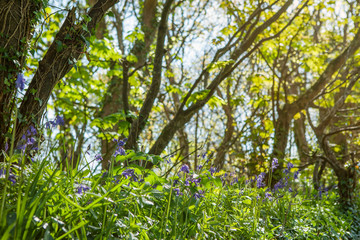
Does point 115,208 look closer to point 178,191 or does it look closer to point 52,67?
point 178,191

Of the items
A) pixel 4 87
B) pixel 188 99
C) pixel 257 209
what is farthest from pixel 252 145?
pixel 4 87

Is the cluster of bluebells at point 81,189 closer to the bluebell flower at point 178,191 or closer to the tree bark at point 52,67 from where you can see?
the bluebell flower at point 178,191

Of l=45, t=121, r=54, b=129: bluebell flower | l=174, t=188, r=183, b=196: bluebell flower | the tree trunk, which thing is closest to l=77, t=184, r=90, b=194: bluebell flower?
l=45, t=121, r=54, b=129: bluebell flower

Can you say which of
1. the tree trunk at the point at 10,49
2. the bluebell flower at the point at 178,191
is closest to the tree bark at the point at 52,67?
the tree trunk at the point at 10,49

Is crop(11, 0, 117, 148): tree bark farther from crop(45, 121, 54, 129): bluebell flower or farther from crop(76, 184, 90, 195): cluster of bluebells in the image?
crop(76, 184, 90, 195): cluster of bluebells

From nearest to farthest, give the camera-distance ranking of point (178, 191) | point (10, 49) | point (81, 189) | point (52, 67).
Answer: point (81, 189) < point (178, 191) < point (10, 49) < point (52, 67)

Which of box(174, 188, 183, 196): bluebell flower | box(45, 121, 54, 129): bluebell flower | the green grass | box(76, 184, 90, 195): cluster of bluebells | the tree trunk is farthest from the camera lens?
the tree trunk

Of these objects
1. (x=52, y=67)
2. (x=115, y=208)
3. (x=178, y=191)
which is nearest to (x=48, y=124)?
(x=115, y=208)

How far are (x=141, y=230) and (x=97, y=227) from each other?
9.5 inches

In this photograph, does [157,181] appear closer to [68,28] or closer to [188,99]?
[68,28]

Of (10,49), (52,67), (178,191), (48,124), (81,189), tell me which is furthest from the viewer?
(52,67)

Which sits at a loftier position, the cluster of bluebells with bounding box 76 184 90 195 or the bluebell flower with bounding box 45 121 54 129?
the bluebell flower with bounding box 45 121 54 129

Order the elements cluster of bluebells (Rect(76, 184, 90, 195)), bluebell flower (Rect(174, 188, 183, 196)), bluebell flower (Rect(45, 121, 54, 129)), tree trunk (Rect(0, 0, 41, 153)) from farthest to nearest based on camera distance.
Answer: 1. tree trunk (Rect(0, 0, 41, 153))
2. bluebell flower (Rect(174, 188, 183, 196))
3. bluebell flower (Rect(45, 121, 54, 129))
4. cluster of bluebells (Rect(76, 184, 90, 195))

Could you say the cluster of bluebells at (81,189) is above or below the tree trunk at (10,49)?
below
